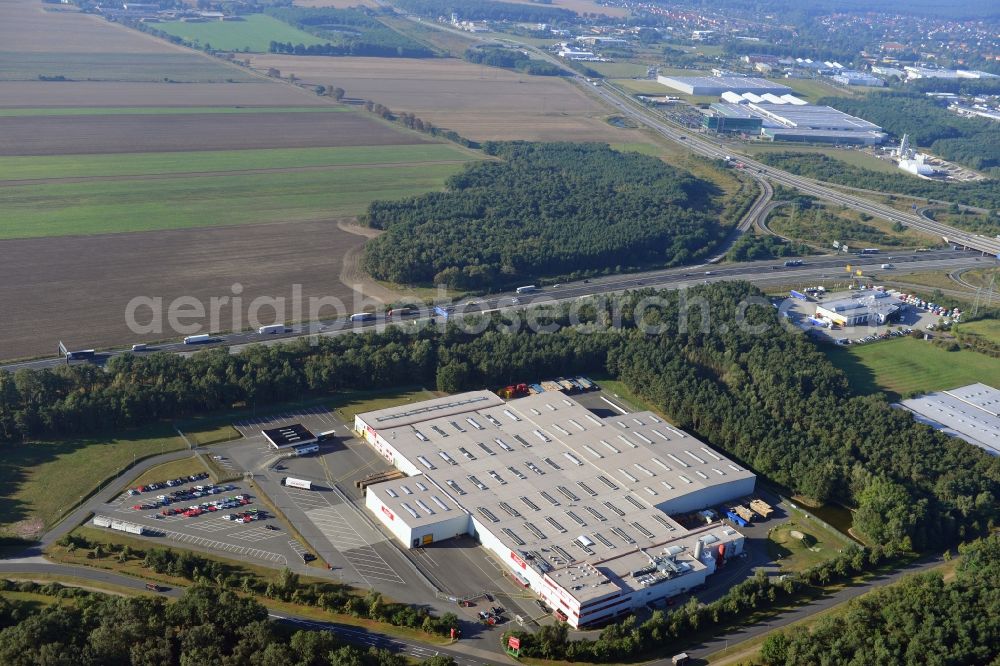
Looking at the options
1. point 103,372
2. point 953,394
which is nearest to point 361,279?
point 103,372

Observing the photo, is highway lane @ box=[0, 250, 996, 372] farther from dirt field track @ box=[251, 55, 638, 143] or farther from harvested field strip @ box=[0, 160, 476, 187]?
harvested field strip @ box=[0, 160, 476, 187]

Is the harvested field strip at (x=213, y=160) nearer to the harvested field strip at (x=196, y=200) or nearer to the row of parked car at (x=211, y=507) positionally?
the harvested field strip at (x=196, y=200)

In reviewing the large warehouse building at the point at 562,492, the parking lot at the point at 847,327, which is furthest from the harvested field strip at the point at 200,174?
the large warehouse building at the point at 562,492

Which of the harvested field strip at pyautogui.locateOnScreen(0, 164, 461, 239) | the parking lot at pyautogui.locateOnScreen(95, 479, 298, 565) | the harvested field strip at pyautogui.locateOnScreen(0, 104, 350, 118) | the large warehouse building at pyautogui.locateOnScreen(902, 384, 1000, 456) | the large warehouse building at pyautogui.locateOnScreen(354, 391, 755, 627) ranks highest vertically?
the harvested field strip at pyautogui.locateOnScreen(0, 104, 350, 118)

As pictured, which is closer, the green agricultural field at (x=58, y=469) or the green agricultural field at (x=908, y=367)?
the green agricultural field at (x=58, y=469)

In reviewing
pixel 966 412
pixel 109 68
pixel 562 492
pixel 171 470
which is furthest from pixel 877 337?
pixel 109 68

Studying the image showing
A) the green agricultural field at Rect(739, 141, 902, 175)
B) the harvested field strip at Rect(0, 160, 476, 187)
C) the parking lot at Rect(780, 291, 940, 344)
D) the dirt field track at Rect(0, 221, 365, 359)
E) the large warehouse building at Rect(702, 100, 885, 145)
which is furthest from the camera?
the large warehouse building at Rect(702, 100, 885, 145)

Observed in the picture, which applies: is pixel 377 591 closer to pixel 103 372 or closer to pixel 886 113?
pixel 103 372

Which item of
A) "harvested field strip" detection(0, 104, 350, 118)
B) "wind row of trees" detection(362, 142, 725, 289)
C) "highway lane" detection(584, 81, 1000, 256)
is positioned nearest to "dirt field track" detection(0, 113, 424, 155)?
"harvested field strip" detection(0, 104, 350, 118)
